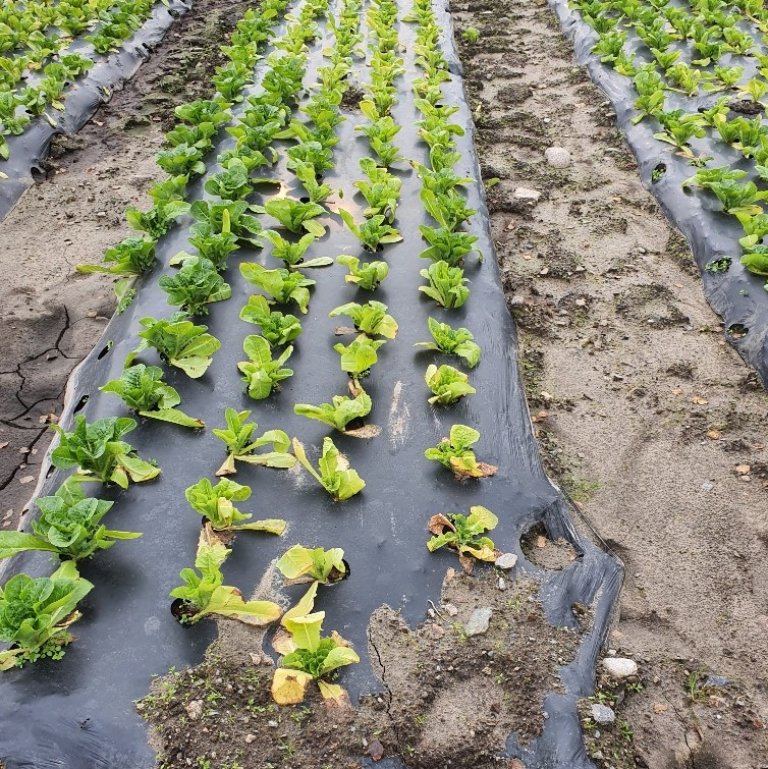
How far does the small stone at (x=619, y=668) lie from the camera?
2.46 m

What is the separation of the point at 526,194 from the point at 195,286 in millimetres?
3134

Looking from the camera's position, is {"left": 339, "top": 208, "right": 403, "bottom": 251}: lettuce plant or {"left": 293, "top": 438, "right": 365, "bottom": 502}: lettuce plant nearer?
{"left": 293, "top": 438, "right": 365, "bottom": 502}: lettuce plant

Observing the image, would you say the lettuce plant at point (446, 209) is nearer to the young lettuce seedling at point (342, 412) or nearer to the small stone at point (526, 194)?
the small stone at point (526, 194)

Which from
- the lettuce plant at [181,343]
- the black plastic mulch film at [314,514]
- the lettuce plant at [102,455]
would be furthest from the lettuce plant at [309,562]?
the lettuce plant at [181,343]

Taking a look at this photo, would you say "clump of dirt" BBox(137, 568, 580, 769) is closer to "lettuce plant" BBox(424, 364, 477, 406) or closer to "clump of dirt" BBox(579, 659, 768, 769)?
"clump of dirt" BBox(579, 659, 768, 769)

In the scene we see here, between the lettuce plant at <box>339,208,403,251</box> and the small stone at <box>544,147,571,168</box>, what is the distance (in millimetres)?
2324

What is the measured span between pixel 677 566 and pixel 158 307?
116 inches

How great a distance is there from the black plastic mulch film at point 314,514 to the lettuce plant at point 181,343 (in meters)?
0.07

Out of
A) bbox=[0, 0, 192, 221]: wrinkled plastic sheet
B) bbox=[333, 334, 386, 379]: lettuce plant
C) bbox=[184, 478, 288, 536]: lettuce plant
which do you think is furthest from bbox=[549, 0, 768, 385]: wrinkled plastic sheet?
bbox=[0, 0, 192, 221]: wrinkled plastic sheet

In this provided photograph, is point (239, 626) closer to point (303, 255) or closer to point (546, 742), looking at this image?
point (546, 742)

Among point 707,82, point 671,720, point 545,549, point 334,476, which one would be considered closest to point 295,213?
point 334,476

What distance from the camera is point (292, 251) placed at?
384cm

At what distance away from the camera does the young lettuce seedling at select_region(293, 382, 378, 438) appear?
9.63 ft

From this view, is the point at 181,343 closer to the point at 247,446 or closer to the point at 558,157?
the point at 247,446
